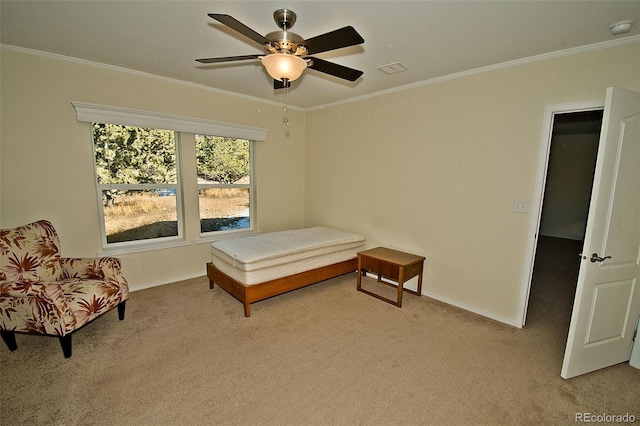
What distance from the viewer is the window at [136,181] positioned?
128 inches

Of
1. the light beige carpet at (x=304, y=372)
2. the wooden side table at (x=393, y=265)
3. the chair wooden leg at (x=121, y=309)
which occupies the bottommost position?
the light beige carpet at (x=304, y=372)

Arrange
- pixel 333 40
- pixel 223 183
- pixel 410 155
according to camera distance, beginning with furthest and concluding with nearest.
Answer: pixel 223 183 → pixel 410 155 → pixel 333 40

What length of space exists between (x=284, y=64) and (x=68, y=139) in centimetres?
265

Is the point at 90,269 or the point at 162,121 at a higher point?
the point at 162,121

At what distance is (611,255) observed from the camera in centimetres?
203

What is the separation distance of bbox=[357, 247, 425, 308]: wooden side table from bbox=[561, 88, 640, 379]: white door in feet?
4.65

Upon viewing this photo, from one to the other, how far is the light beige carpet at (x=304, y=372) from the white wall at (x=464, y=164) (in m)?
0.56

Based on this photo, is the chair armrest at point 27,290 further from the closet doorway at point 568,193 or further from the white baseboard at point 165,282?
the closet doorway at point 568,193

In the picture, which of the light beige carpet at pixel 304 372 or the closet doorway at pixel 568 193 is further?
the closet doorway at pixel 568 193

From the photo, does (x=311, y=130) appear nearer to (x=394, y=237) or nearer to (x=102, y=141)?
(x=394, y=237)

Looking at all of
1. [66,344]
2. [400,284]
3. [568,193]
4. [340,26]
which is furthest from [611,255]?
[568,193]

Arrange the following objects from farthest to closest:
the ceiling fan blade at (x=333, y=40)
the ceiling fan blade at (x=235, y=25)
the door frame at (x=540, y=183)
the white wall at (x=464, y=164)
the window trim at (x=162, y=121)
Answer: the window trim at (x=162, y=121)
the white wall at (x=464, y=164)
the door frame at (x=540, y=183)
the ceiling fan blade at (x=333, y=40)
the ceiling fan blade at (x=235, y=25)

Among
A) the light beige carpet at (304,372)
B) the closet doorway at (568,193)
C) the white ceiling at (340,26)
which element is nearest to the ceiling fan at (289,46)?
the white ceiling at (340,26)

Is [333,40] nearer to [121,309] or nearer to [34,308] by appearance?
[34,308]
